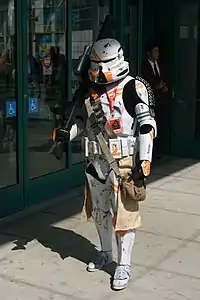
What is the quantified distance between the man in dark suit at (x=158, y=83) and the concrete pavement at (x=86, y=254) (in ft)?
7.59

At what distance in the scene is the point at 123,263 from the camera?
14.8 ft

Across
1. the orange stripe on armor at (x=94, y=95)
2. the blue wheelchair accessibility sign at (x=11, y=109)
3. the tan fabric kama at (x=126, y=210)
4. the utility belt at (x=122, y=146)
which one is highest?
the orange stripe on armor at (x=94, y=95)

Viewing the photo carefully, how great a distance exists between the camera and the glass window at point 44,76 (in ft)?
21.2

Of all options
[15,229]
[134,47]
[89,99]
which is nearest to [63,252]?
[15,229]

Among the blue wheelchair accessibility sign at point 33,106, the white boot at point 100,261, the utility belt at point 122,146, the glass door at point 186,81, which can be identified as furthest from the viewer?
the glass door at point 186,81

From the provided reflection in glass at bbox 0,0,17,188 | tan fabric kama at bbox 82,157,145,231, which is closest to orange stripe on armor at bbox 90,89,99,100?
tan fabric kama at bbox 82,157,145,231

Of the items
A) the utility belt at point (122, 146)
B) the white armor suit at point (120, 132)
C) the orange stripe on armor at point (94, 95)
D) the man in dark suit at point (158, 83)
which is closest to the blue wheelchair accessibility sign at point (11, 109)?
the white armor suit at point (120, 132)

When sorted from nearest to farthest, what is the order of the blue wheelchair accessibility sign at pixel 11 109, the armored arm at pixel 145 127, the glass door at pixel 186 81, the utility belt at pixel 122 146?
1. the armored arm at pixel 145 127
2. the utility belt at pixel 122 146
3. the blue wheelchair accessibility sign at pixel 11 109
4. the glass door at pixel 186 81

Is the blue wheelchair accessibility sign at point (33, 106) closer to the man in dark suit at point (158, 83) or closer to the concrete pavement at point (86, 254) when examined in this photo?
the concrete pavement at point (86, 254)

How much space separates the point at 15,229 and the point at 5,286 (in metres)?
1.33

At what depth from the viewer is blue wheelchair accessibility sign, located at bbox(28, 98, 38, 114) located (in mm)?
6430

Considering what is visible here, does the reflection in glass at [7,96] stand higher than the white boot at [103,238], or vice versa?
the reflection in glass at [7,96]

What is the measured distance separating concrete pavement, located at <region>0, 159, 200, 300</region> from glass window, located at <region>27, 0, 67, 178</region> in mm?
569

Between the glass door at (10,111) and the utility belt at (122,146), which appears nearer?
the utility belt at (122,146)
